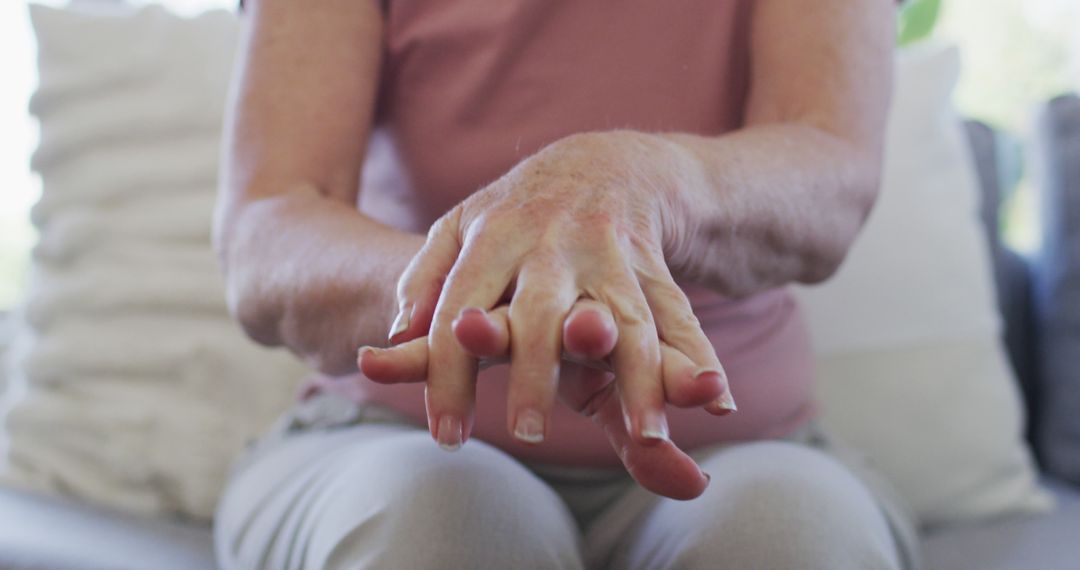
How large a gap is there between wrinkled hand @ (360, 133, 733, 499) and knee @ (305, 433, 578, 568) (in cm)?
12

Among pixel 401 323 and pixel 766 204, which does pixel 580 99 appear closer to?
pixel 766 204

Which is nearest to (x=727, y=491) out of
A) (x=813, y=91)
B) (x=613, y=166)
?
(x=613, y=166)

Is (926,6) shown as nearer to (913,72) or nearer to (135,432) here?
(913,72)

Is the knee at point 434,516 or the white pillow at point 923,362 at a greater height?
the knee at point 434,516

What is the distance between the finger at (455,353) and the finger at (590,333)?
0.05 meters

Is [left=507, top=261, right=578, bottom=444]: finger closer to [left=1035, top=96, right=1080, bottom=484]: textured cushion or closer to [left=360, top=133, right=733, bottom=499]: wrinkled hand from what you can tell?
[left=360, top=133, right=733, bottom=499]: wrinkled hand

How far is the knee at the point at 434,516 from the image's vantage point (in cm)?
59

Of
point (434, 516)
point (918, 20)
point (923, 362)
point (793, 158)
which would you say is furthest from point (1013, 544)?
point (918, 20)

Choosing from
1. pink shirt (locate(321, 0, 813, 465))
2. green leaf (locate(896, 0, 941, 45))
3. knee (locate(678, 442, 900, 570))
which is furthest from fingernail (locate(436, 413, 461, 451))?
green leaf (locate(896, 0, 941, 45))

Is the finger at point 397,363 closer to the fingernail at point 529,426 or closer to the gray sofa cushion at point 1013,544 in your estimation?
the fingernail at point 529,426

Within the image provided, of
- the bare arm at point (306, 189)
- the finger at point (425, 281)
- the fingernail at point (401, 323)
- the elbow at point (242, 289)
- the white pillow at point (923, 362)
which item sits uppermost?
the finger at point (425, 281)

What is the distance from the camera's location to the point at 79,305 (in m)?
1.18

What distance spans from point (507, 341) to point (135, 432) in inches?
33.1

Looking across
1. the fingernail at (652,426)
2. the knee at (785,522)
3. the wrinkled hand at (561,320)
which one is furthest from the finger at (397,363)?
the knee at (785,522)
